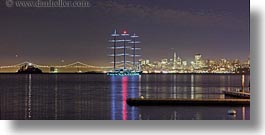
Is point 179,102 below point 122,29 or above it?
below

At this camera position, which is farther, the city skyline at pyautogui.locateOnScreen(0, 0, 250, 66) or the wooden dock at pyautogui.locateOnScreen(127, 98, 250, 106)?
the wooden dock at pyautogui.locateOnScreen(127, 98, 250, 106)

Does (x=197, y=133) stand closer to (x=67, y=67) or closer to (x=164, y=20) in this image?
(x=164, y=20)

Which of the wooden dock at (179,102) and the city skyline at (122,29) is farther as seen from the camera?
the wooden dock at (179,102)

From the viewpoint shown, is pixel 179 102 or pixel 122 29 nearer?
pixel 122 29

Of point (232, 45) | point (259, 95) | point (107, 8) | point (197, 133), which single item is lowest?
point (197, 133)

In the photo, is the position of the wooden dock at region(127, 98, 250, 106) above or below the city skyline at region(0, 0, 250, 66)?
below

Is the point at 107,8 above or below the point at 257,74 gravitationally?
above

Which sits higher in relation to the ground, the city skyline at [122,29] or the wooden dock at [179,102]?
the city skyline at [122,29]

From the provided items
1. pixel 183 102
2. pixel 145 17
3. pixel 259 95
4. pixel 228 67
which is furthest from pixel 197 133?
pixel 183 102
